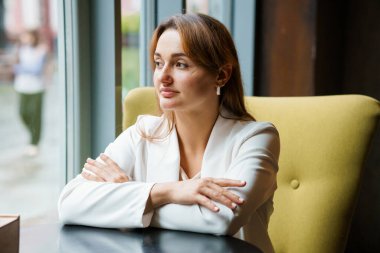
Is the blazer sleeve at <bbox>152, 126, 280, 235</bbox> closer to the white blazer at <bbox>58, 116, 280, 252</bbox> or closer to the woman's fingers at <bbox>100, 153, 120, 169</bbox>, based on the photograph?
the white blazer at <bbox>58, 116, 280, 252</bbox>

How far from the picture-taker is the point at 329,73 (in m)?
3.34

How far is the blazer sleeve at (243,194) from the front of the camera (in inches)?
55.7

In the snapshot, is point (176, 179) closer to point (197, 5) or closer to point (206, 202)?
point (206, 202)

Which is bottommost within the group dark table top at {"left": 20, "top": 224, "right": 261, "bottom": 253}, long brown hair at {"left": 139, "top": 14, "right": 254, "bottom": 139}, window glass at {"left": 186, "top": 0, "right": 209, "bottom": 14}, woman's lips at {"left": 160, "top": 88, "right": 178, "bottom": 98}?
dark table top at {"left": 20, "top": 224, "right": 261, "bottom": 253}

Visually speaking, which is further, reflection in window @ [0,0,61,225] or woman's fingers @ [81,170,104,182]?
reflection in window @ [0,0,61,225]

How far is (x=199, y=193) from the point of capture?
1459mm

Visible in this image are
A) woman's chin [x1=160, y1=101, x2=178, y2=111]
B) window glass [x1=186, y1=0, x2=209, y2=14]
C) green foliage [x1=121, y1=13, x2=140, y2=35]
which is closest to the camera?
woman's chin [x1=160, y1=101, x2=178, y2=111]

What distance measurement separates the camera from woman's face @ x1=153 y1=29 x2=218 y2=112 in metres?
1.63

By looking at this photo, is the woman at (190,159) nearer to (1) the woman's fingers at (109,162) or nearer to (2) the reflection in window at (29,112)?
(1) the woman's fingers at (109,162)

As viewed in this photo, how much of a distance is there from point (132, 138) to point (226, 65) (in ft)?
1.29

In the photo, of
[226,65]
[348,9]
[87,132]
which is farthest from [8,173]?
[348,9]

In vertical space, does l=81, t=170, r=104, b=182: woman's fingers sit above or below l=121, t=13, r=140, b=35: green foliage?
below

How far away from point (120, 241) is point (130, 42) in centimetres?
135

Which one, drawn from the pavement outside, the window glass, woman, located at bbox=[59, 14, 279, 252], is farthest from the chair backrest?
the window glass
